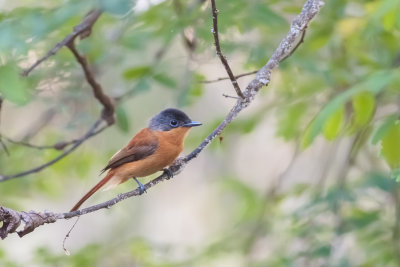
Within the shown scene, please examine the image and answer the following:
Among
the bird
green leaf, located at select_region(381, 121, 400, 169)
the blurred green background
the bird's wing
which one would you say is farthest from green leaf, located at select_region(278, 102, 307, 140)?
green leaf, located at select_region(381, 121, 400, 169)

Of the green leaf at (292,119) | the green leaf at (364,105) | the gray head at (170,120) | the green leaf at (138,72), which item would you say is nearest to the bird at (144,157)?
the gray head at (170,120)

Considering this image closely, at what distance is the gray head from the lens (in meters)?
4.43

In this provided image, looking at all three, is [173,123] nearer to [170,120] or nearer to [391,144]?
[170,120]

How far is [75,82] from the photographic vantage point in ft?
17.4

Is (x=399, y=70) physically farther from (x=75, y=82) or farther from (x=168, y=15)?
(x=75, y=82)

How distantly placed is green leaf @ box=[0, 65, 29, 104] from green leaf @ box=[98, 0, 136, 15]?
578mm

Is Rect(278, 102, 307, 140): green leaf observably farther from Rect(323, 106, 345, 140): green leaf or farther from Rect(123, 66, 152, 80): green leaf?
Rect(323, 106, 345, 140): green leaf

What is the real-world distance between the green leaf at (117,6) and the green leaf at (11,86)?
1.90 feet

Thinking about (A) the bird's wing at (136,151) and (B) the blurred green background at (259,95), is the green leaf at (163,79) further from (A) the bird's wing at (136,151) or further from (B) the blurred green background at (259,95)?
(A) the bird's wing at (136,151)

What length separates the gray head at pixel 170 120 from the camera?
4426 millimetres

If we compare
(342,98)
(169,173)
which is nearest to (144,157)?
(169,173)

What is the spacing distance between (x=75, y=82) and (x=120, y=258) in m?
1.84

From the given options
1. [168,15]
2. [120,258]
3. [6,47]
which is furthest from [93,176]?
[6,47]

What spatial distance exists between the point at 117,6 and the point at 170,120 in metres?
1.47
